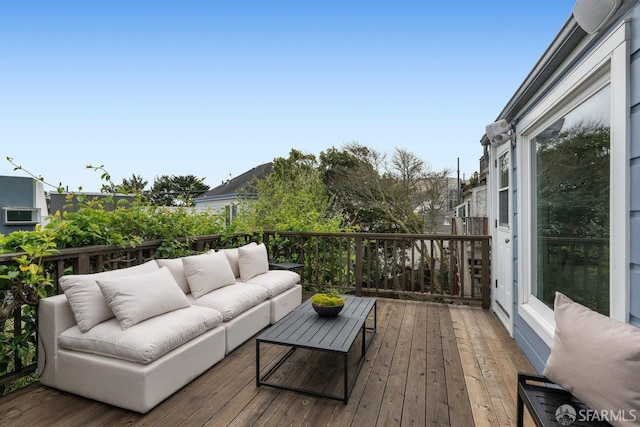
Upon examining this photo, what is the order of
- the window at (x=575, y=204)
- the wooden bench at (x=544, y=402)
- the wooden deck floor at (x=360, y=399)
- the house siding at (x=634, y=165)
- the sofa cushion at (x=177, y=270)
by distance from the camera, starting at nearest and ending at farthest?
the wooden bench at (x=544, y=402) < the house siding at (x=634, y=165) < the window at (x=575, y=204) < the wooden deck floor at (x=360, y=399) < the sofa cushion at (x=177, y=270)

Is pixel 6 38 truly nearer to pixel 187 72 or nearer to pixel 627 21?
pixel 187 72

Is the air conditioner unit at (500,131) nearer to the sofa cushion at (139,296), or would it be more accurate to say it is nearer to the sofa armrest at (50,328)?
the sofa cushion at (139,296)

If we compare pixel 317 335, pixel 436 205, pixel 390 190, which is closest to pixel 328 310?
pixel 317 335

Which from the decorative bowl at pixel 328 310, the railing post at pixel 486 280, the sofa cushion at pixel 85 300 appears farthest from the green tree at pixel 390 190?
the sofa cushion at pixel 85 300

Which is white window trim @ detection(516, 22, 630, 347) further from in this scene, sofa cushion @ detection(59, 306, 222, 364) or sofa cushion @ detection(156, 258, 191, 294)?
sofa cushion @ detection(156, 258, 191, 294)

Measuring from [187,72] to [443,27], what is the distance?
16.9 ft

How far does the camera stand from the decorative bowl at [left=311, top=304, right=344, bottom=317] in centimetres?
256

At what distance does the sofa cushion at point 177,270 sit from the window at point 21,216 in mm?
10634

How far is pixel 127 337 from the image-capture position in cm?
191

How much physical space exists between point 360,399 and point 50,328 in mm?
2165

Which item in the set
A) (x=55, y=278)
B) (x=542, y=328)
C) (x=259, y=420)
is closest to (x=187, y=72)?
(x=55, y=278)

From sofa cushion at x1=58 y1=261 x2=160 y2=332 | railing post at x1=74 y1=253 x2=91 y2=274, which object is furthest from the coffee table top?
railing post at x1=74 y1=253 x2=91 y2=274

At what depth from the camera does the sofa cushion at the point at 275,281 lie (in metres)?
3.43

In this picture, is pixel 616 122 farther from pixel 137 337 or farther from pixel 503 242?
pixel 137 337
